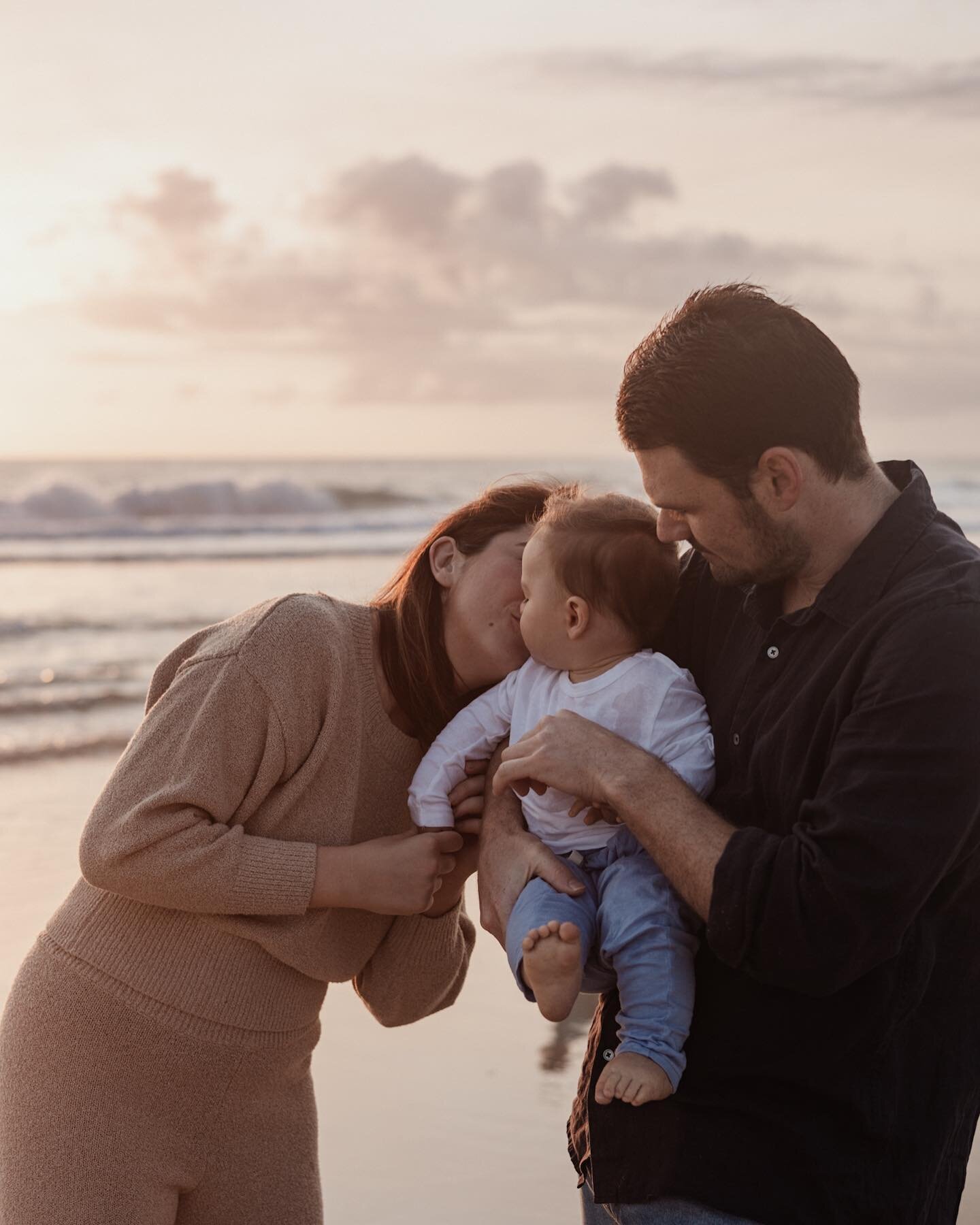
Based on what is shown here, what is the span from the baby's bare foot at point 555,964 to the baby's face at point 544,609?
1.77 ft

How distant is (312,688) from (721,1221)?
110 cm

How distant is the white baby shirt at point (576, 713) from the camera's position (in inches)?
91.0

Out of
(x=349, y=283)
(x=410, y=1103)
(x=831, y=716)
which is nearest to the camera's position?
(x=831, y=716)

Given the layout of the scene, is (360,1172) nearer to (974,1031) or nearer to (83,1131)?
(83,1131)

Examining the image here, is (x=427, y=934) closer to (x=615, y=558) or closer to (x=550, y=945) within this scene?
(x=550, y=945)

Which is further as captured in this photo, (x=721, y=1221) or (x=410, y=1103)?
(x=410, y=1103)

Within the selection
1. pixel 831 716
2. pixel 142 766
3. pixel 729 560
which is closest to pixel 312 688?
pixel 142 766

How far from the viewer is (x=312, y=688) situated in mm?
2389

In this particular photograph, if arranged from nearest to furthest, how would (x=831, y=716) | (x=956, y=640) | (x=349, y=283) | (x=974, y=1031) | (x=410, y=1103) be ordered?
(x=956, y=640) < (x=831, y=716) < (x=974, y=1031) < (x=410, y=1103) < (x=349, y=283)

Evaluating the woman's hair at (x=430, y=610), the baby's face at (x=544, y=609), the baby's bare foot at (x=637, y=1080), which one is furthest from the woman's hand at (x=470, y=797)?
the baby's bare foot at (x=637, y=1080)

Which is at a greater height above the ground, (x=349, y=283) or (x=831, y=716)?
(x=349, y=283)

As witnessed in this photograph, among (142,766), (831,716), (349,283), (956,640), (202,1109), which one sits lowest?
(202,1109)

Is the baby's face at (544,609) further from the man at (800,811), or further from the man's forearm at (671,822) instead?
the man's forearm at (671,822)

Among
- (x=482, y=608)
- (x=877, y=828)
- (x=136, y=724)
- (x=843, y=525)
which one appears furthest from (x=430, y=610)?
(x=136, y=724)
